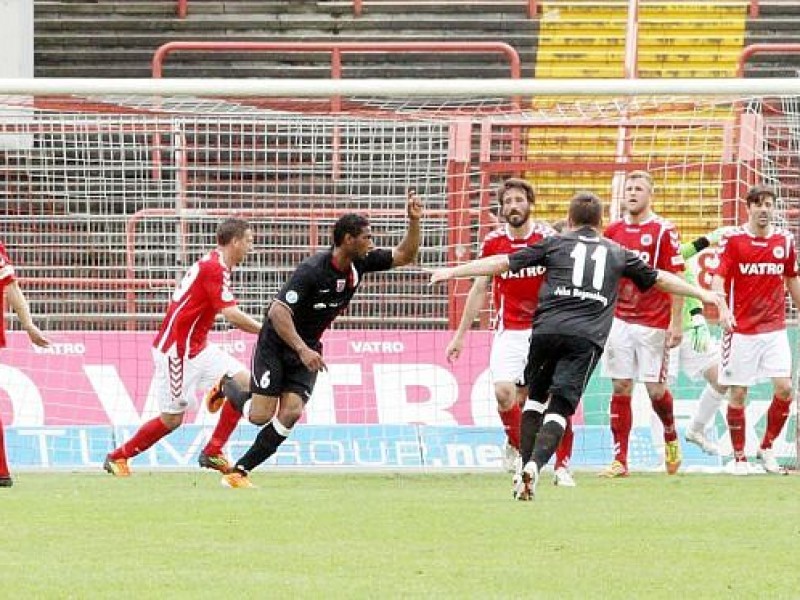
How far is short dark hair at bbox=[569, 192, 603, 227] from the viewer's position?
12.3 m

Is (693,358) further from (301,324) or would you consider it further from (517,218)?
(301,324)

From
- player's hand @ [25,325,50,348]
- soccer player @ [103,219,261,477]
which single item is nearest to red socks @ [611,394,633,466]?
soccer player @ [103,219,261,477]

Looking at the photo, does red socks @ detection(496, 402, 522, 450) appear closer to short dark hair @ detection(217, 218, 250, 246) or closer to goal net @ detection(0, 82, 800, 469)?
goal net @ detection(0, 82, 800, 469)

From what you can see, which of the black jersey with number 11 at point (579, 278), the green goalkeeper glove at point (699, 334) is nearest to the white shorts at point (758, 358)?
the green goalkeeper glove at point (699, 334)

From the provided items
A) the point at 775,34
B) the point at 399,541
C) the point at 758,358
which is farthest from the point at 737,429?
the point at 775,34

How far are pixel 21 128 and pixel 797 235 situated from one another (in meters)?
6.73

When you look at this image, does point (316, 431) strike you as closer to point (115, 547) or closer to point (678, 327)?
point (678, 327)

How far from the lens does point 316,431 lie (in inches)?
647

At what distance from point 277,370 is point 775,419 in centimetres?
414

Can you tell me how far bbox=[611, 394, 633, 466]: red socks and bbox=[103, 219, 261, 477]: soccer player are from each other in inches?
109

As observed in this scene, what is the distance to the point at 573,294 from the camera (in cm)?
1209

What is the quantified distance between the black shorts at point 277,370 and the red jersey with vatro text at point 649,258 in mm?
2620

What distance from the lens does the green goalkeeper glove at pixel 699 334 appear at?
15482 mm

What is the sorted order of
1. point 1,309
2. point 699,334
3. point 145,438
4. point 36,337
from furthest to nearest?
point 699,334, point 145,438, point 36,337, point 1,309
